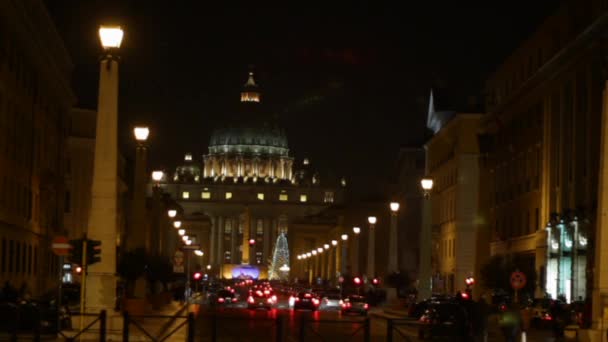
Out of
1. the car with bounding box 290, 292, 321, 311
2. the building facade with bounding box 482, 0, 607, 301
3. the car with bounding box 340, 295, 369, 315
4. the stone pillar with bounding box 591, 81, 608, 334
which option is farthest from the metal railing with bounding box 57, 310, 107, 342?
the car with bounding box 290, 292, 321, 311

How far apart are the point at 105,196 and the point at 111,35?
3.91 m

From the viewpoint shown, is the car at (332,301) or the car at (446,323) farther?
the car at (332,301)

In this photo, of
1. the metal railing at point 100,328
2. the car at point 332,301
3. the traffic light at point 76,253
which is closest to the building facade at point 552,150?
the car at point 332,301

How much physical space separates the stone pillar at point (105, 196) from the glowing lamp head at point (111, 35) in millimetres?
784

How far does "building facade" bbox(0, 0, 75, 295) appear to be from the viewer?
5681 cm

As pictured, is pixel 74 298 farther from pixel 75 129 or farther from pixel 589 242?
pixel 75 129

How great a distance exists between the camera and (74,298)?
63125 mm

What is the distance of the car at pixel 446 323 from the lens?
37219mm

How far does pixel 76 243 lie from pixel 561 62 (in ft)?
139

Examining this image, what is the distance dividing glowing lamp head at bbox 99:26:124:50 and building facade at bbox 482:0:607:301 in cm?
2424

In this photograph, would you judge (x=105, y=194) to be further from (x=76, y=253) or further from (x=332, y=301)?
(x=332, y=301)

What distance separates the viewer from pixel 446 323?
4003cm

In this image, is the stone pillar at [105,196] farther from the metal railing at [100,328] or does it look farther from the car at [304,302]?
the car at [304,302]

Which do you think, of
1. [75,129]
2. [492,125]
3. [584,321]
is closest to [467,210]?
[492,125]
